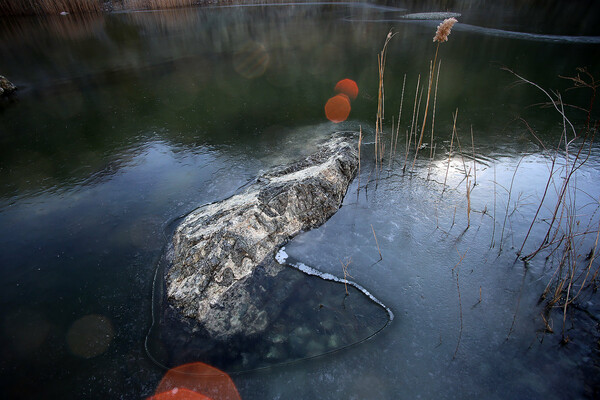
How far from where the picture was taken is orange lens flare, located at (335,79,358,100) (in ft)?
25.4

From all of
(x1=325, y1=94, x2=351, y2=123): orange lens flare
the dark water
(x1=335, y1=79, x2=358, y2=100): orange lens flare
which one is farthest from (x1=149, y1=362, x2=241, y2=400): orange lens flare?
(x1=335, y1=79, x2=358, y2=100): orange lens flare

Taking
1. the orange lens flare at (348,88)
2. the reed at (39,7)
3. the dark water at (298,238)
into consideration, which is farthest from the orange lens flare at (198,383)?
the reed at (39,7)

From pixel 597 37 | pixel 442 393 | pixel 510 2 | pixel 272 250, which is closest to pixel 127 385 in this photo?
pixel 272 250

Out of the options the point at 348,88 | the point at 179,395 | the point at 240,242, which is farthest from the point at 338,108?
the point at 179,395

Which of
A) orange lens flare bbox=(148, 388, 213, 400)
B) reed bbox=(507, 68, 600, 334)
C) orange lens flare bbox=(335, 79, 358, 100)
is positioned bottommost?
orange lens flare bbox=(148, 388, 213, 400)

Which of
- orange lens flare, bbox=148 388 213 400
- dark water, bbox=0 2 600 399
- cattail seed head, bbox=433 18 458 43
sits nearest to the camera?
orange lens flare, bbox=148 388 213 400

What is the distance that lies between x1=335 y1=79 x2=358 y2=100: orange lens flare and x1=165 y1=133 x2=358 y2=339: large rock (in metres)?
4.29

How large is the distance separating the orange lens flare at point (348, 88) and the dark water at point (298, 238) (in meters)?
0.25

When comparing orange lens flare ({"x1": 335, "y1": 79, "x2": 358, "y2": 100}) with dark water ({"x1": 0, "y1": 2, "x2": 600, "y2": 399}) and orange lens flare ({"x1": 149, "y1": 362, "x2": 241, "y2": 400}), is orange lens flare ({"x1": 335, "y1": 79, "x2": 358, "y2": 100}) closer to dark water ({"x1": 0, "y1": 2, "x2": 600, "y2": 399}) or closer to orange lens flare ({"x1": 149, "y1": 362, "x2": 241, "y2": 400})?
dark water ({"x1": 0, "y1": 2, "x2": 600, "y2": 399})

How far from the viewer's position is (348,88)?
26.7 ft

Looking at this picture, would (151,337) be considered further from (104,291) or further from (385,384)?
(385,384)

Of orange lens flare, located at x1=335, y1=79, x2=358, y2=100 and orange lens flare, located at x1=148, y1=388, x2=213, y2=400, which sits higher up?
orange lens flare, located at x1=335, y1=79, x2=358, y2=100

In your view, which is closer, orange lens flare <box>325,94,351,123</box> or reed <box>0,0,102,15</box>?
orange lens flare <box>325,94,351,123</box>

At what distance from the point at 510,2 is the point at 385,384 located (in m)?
27.5
